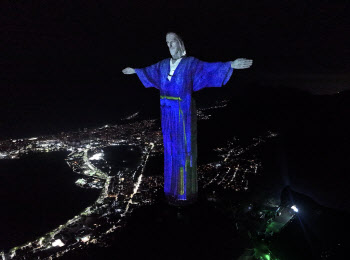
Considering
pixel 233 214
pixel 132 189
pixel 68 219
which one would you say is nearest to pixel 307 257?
pixel 233 214

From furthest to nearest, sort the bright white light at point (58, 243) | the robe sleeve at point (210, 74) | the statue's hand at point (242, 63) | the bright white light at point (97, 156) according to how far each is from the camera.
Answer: the bright white light at point (97, 156), the bright white light at point (58, 243), the robe sleeve at point (210, 74), the statue's hand at point (242, 63)

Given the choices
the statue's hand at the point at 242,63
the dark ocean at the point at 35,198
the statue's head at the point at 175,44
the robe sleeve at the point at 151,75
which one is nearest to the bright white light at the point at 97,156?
the dark ocean at the point at 35,198

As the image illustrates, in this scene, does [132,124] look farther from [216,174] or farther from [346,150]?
[346,150]

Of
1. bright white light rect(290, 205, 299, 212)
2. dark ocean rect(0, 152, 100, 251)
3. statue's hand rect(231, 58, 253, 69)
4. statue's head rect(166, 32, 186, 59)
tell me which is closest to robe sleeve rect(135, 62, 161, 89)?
statue's head rect(166, 32, 186, 59)

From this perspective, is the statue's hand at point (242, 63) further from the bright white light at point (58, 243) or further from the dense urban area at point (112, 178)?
the bright white light at point (58, 243)

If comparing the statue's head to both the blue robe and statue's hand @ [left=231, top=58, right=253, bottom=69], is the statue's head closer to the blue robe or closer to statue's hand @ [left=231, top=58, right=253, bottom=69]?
the blue robe

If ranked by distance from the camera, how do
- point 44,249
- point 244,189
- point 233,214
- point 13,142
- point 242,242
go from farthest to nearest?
point 13,142, point 244,189, point 44,249, point 233,214, point 242,242
